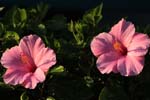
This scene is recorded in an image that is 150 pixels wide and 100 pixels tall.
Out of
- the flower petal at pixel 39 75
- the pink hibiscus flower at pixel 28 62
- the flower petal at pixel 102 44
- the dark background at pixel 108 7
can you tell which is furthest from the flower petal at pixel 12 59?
the dark background at pixel 108 7

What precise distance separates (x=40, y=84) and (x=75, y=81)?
0.46 feet

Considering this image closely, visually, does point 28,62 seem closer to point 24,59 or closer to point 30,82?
point 24,59

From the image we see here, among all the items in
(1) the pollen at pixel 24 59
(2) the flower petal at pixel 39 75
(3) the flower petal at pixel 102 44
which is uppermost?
(3) the flower petal at pixel 102 44

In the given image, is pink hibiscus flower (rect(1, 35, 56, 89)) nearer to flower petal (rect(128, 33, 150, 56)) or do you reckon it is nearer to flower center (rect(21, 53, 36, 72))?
flower center (rect(21, 53, 36, 72))

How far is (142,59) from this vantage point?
7.02 feet

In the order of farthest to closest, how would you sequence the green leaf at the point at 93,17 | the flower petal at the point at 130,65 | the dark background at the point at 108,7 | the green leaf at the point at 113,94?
the dark background at the point at 108,7, the green leaf at the point at 93,17, the green leaf at the point at 113,94, the flower petal at the point at 130,65

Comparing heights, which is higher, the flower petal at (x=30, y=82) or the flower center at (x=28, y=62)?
the flower center at (x=28, y=62)

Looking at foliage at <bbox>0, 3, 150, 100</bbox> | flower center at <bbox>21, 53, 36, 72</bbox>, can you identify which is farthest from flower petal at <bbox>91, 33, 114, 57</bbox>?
flower center at <bbox>21, 53, 36, 72</bbox>

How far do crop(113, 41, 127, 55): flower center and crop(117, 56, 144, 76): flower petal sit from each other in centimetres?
6

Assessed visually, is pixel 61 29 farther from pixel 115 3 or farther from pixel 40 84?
pixel 115 3

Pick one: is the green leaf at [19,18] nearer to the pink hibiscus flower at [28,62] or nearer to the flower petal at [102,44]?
the pink hibiscus flower at [28,62]

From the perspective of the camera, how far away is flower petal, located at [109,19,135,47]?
2.24 metres

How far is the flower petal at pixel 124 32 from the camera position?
88.0 inches

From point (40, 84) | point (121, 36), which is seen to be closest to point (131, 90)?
point (121, 36)
